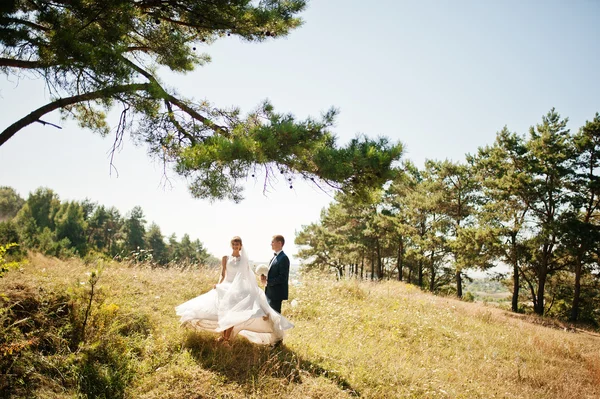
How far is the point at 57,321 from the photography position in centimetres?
444

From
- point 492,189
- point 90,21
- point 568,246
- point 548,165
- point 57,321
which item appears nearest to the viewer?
point 57,321

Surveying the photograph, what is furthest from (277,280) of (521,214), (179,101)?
(521,214)

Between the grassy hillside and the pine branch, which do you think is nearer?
the grassy hillside

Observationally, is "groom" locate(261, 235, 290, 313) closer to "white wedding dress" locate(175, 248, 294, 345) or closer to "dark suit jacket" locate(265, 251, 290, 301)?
"dark suit jacket" locate(265, 251, 290, 301)

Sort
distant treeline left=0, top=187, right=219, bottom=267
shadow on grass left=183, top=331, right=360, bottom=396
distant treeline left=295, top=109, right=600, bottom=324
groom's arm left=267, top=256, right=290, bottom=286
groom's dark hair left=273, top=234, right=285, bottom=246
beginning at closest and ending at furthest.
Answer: shadow on grass left=183, top=331, right=360, bottom=396
groom's arm left=267, top=256, right=290, bottom=286
groom's dark hair left=273, top=234, right=285, bottom=246
distant treeline left=295, top=109, right=600, bottom=324
distant treeline left=0, top=187, right=219, bottom=267

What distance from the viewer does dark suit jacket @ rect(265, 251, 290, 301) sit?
5523mm

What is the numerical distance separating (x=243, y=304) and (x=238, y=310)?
0.40ft

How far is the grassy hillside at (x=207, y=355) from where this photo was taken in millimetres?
3908

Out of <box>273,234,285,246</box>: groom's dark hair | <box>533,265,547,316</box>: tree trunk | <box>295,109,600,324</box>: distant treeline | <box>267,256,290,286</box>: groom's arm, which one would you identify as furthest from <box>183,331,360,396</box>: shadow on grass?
<box>533,265,547,316</box>: tree trunk

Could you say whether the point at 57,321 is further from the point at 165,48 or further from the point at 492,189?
the point at 492,189

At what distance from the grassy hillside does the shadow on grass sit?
2cm

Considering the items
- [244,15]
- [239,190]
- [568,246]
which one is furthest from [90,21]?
[568,246]

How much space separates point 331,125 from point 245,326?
12.9 feet

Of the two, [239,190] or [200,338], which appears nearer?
[200,338]
